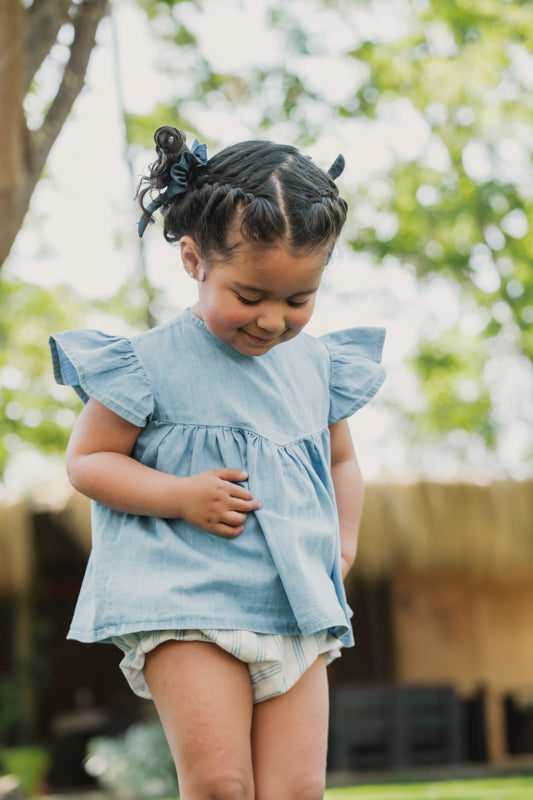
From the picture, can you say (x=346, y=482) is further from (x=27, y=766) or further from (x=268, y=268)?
(x=27, y=766)

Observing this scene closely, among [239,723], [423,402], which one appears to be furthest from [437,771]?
[423,402]

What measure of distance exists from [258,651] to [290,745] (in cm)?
21

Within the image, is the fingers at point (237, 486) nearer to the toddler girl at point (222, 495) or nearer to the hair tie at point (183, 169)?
the toddler girl at point (222, 495)

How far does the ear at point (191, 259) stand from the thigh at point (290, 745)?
86cm

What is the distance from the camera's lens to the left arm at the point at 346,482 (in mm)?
2375

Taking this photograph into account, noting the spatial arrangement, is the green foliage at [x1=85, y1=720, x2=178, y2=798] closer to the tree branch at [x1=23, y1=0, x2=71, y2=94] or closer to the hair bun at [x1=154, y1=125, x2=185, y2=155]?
the tree branch at [x1=23, y1=0, x2=71, y2=94]

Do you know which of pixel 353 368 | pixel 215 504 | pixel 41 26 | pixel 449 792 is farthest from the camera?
pixel 449 792

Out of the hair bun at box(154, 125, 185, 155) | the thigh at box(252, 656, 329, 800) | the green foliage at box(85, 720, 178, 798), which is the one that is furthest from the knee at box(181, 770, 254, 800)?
the green foliage at box(85, 720, 178, 798)

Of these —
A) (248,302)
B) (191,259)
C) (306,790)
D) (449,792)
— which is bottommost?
(449,792)

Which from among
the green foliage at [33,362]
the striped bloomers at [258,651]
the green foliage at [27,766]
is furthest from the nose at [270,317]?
the green foliage at [33,362]

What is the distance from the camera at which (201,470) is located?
203cm

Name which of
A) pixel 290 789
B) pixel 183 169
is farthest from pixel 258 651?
pixel 183 169

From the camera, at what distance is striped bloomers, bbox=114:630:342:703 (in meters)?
1.89

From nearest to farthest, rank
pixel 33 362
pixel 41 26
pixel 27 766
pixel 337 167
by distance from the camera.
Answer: pixel 337 167
pixel 41 26
pixel 27 766
pixel 33 362
